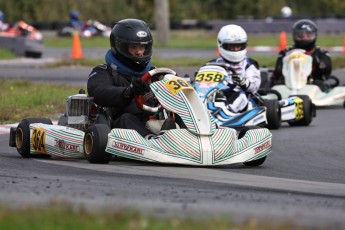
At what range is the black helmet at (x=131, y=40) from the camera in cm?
1005

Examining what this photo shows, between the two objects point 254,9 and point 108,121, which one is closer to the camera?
point 108,121

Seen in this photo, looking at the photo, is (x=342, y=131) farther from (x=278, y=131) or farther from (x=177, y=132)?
(x=177, y=132)

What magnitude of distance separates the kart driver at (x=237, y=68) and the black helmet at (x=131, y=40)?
288 centimetres

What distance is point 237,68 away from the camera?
13.6 meters

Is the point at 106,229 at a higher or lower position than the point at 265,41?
higher

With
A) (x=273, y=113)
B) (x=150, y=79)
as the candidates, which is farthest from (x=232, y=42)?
(x=150, y=79)

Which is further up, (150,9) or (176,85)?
(176,85)

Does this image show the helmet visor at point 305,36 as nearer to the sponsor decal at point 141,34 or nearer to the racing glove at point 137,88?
the sponsor decal at point 141,34

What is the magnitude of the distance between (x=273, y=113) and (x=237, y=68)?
2.40ft

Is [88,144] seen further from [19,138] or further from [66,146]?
[19,138]

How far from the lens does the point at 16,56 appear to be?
102ft

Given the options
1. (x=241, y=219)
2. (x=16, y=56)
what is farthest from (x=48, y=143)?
(x=16, y=56)

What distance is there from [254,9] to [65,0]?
36.6 ft

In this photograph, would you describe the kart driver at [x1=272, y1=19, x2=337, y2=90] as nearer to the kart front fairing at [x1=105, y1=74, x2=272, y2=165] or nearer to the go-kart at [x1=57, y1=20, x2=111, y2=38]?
the kart front fairing at [x1=105, y1=74, x2=272, y2=165]
